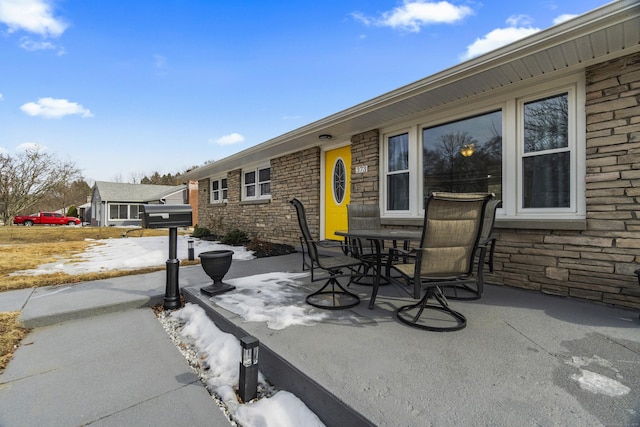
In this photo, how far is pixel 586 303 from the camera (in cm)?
291

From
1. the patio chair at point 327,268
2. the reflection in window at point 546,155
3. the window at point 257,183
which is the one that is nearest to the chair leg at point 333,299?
the patio chair at point 327,268

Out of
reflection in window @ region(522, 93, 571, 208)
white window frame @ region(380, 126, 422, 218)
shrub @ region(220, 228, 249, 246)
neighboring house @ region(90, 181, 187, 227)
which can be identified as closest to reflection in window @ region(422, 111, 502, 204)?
white window frame @ region(380, 126, 422, 218)

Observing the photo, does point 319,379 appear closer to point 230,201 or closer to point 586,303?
point 586,303

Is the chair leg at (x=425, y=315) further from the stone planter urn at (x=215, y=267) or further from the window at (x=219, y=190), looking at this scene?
the window at (x=219, y=190)

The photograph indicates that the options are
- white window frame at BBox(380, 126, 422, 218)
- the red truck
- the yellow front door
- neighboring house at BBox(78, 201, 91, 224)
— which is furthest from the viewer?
neighboring house at BBox(78, 201, 91, 224)

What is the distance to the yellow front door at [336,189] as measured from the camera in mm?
5852

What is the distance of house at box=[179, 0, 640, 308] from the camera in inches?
106

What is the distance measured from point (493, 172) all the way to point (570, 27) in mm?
1749

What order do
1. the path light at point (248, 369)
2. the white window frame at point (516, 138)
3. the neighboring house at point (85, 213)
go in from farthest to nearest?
the neighboring house at point (85, 213) → the white window frame at point (516, 138) → the path light at point (248, 369)

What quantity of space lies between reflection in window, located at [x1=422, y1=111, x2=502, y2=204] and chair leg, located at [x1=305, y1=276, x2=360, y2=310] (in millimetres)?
2370

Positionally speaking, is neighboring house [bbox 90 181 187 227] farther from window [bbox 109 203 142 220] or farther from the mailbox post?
the mailbox post

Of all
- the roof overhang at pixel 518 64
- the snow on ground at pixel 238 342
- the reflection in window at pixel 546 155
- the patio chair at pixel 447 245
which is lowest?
the snow on ground at pixel 238 342

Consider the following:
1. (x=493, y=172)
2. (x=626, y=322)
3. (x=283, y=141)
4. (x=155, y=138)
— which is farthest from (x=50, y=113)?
(x=626, y=322)

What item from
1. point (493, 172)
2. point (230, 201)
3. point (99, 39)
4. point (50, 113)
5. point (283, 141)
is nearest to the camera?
point (493, 172)
